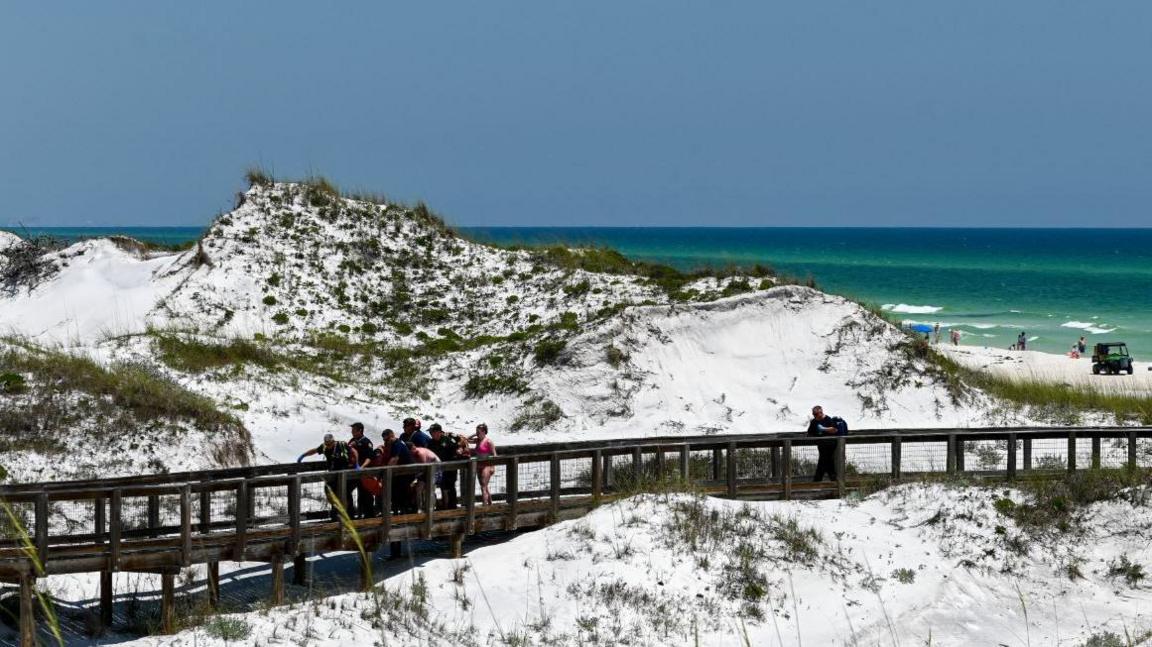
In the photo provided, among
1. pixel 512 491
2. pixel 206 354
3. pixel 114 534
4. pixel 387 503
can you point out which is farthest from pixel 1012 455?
pixel 206 354

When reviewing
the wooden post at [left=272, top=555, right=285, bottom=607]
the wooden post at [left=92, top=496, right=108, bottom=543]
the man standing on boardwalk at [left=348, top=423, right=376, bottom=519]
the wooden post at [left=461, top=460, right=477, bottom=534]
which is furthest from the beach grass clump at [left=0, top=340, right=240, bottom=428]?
the wooden post at [left=272, top=555, right=285, bottom=607]

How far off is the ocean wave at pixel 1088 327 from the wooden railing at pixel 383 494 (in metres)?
60.6

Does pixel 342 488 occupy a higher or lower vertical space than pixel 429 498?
higher

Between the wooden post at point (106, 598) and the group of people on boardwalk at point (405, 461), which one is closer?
the wooden post at point (106, 598)

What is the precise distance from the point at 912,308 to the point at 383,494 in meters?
87.8

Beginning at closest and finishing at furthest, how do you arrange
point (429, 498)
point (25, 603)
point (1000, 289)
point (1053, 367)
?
1. point (25, 603)
2. point (429, 498)
3. point (1053, 367)
4. point (1000, 289)

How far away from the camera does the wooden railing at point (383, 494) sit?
699 inches

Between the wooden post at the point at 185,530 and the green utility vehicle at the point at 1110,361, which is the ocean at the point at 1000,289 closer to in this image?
the green utility vehicle at the point at 1110,361

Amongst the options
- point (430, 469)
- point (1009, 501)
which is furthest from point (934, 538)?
point (430, 469)

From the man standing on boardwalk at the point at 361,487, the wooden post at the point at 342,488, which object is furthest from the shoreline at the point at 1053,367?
the wooden post at the point at 342,488

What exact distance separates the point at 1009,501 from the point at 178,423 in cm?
1646

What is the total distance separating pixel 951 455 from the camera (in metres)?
24.5

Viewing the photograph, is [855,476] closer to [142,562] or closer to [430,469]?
[430,469]

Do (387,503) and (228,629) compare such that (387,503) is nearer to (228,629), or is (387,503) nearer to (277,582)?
(277,582)
